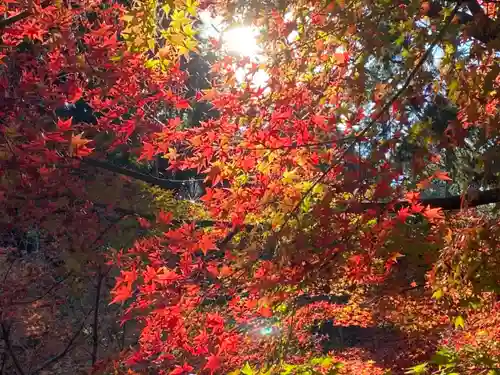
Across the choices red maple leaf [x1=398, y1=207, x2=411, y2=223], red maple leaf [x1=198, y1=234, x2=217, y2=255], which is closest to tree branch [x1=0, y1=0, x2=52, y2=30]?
red maple leaf [x1=198, y1=234, x2=217, y2=255]

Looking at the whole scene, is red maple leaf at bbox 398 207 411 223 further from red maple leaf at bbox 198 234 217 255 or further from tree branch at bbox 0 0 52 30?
tree branch at bbox 0 0 52 30

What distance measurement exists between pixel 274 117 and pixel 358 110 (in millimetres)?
1156

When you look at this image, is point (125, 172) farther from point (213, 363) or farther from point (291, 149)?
point (213, 363)

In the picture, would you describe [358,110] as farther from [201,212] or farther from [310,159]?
[201,212]

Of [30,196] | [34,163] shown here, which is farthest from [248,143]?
[30,196]

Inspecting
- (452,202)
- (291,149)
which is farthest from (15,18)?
(452,202)

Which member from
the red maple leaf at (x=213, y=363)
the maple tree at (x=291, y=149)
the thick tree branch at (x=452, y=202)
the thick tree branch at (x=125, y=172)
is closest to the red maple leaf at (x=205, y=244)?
the maple tree at (x=291, y=149)

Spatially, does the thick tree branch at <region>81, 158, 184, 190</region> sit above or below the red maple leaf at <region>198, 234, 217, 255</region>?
above

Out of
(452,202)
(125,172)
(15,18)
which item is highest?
(125,172)

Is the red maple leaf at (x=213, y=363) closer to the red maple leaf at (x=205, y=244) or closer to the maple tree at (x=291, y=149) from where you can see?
the maple tree at (x=291, y=149)

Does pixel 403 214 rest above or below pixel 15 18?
below

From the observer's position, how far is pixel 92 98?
6066 mm

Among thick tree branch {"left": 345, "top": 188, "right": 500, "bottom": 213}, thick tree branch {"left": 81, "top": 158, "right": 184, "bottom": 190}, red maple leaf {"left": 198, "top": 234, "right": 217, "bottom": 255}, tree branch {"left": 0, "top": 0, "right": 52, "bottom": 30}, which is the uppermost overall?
thick tree branch {"left": 81, "top": 158, "right": 184, "bottom": 190}

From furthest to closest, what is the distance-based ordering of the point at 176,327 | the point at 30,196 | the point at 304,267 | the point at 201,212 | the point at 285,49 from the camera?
the point at 201,212 → the point at 30,196 → the point at 285,49 → the point at 176,327 → the point at 304,267
